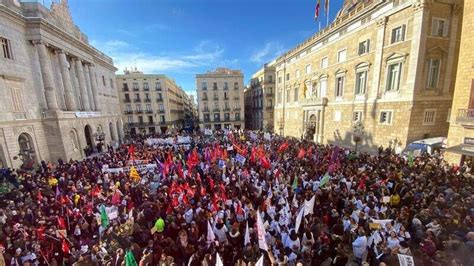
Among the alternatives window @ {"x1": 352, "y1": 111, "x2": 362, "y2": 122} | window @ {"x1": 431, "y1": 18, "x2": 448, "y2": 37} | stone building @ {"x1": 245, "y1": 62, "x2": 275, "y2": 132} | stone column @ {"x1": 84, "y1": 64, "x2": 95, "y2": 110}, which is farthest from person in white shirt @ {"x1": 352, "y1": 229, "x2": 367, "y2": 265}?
stone building @ {"x1": 245, "y1": 62, "x2": 275, "y2": 132}

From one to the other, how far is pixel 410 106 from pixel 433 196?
409 inches

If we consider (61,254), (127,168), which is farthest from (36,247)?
(127,168)

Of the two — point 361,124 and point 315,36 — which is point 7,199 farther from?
point 315,36

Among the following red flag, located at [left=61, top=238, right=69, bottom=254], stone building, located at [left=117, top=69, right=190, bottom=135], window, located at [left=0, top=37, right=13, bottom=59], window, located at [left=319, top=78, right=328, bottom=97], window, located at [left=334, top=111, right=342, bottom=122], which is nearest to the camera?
red flag, located at [left=61, top=238, right=69, bottom=254]

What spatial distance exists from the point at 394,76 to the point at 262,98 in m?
29.4

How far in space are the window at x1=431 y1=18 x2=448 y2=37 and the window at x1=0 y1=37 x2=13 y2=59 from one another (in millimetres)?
31086

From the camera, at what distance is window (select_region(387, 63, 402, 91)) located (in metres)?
16.7

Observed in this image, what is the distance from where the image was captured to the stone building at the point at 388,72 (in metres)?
15.3

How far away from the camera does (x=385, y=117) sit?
702 inches

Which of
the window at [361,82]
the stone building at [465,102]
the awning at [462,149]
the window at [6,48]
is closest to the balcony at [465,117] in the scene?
the stone building at [465,102]

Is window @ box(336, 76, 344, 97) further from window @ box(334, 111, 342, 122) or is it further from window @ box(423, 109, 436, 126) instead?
window @ box(423, 109, 436, 126)

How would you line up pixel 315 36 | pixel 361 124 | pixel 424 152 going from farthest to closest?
pixel 315 36
pixel 361 124
pixel 424 152

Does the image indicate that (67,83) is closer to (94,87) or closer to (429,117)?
(94,87)

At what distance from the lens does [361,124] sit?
65.0 ft
